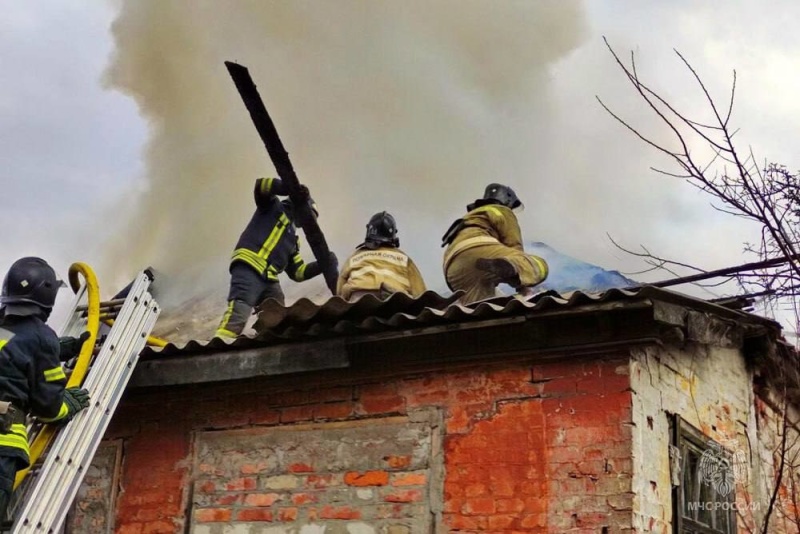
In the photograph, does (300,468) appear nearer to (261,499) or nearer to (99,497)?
(261,499)

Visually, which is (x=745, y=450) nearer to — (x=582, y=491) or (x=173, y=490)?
(x=582, y=491)

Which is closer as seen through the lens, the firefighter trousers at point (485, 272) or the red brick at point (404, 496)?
the red brick at point (404, 496)

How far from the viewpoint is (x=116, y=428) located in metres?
5.88

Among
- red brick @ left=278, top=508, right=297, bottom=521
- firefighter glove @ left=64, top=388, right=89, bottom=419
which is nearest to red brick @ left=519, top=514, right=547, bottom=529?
red brick @ left=278, top=508, right=297, bottom=521

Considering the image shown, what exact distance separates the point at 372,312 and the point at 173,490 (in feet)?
5.98

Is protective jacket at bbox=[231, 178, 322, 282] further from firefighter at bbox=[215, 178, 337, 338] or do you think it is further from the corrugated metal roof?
the corrugated metal roof

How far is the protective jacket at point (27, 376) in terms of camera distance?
4.30m

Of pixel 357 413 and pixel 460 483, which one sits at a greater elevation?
pixel 357 413

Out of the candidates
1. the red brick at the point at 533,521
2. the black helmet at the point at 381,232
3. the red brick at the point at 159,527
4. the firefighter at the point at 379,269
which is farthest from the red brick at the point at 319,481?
the black helmet at the point at 381,232

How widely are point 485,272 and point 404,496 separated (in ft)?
9.78

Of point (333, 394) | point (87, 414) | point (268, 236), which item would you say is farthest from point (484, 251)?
point (87, 414)

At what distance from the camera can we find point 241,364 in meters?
5.21

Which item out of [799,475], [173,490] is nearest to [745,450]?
[799,475]

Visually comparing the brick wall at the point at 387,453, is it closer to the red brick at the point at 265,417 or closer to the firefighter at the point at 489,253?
the red brick at the point at 265,417
